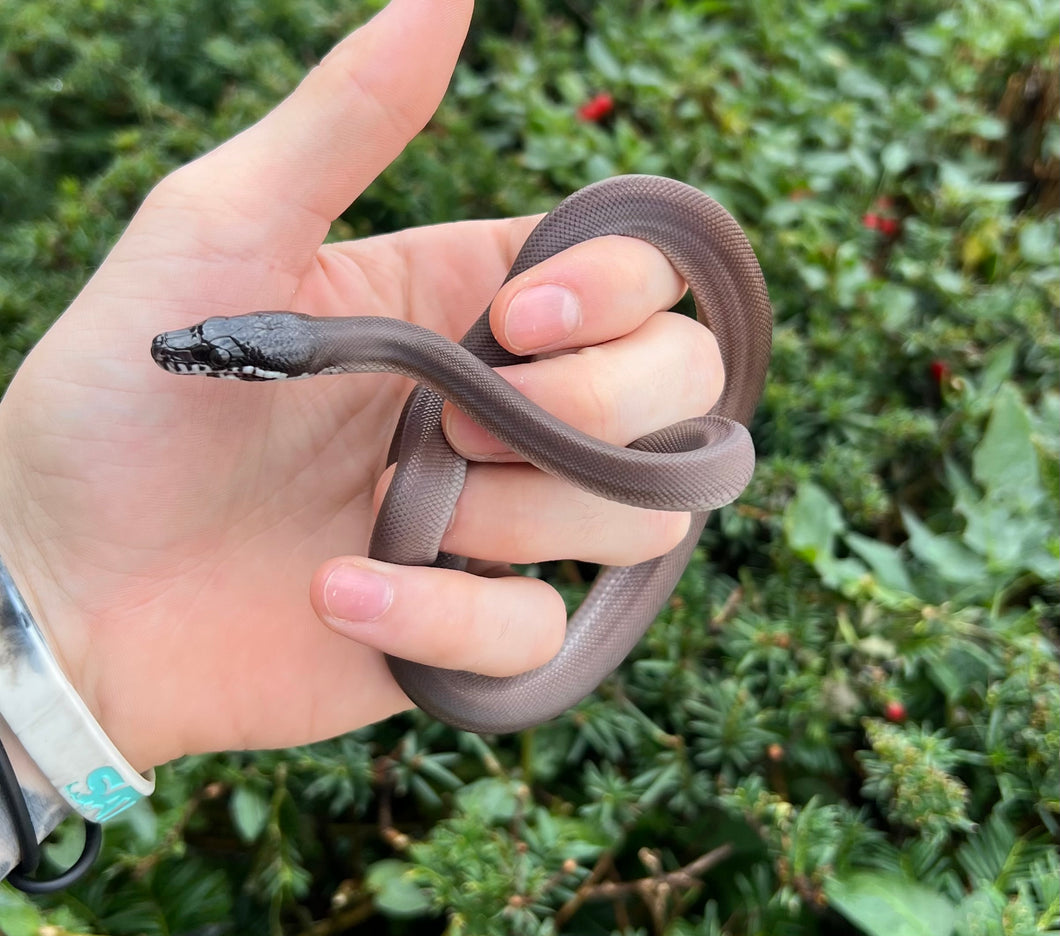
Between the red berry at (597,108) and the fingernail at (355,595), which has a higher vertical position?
the red berry at (597,108)

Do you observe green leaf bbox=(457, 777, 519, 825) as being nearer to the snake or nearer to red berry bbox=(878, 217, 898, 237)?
the snake

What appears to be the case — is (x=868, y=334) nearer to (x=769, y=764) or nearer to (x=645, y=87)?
(x=645, y=87)

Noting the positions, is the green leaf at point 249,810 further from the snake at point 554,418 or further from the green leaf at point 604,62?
the green leaf at point 604,62

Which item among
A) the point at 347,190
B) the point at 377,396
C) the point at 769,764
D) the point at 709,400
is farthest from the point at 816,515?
the point at 347,190

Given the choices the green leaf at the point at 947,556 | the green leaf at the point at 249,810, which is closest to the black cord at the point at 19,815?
the green leaf at the point at 249,810

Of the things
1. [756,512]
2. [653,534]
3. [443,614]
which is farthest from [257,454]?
[756,512]

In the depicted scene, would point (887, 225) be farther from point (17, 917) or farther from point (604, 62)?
point (17, 917)
